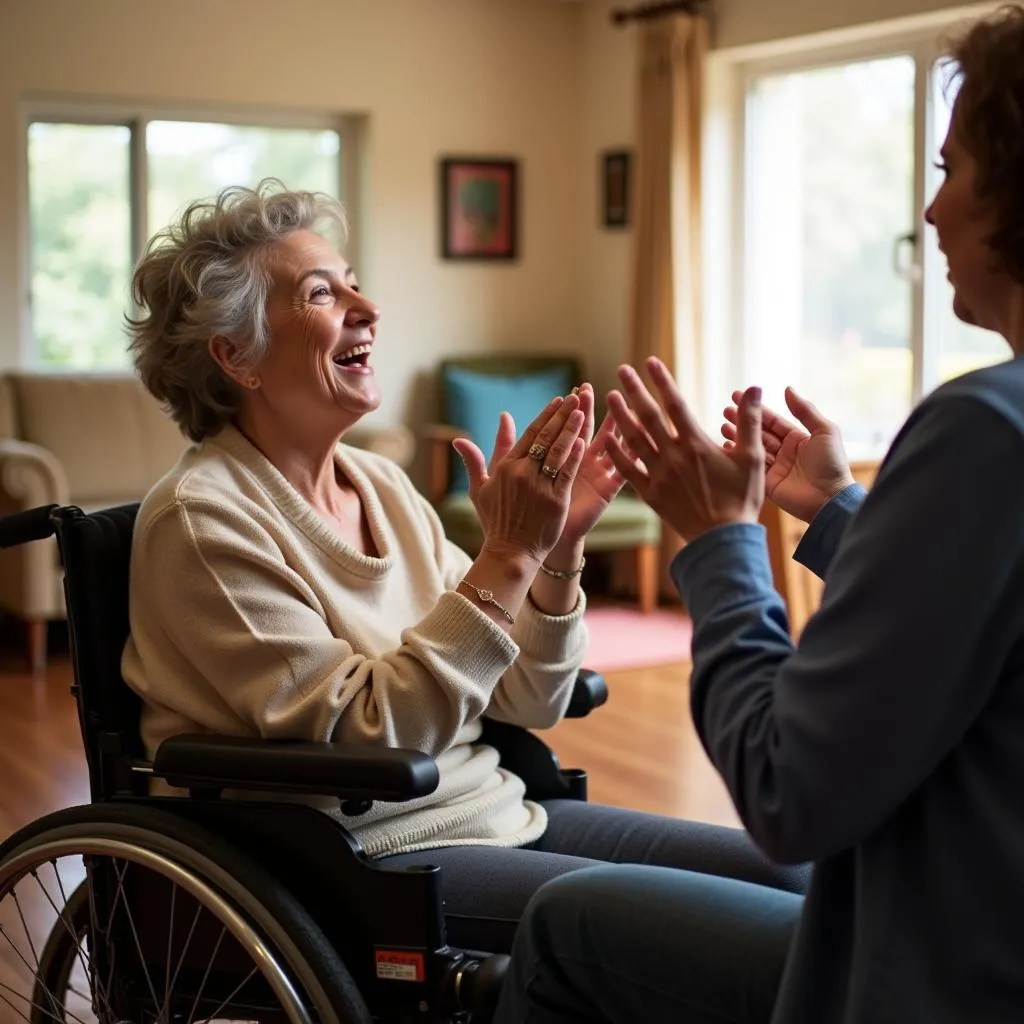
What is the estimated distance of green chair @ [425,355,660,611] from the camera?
5.92m

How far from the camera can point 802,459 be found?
1.58m

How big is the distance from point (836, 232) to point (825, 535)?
4.57 meters

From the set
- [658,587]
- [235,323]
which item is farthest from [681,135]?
[235,323]

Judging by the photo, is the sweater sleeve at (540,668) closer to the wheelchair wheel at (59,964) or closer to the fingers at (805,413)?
the fingers at (805,413)

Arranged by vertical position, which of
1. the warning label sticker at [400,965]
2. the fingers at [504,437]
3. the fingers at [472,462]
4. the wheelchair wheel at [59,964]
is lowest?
the wheelchair wheel at [59,964]

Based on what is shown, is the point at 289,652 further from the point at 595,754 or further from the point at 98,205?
the point at 98,205

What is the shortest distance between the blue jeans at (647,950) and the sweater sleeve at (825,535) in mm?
327

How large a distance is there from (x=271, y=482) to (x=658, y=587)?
15.0ft

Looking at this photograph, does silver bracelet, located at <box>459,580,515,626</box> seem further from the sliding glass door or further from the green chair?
the green chair

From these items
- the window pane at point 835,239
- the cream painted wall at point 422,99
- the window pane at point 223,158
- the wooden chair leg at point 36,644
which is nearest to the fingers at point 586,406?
the wooden chair leg at point 36,644

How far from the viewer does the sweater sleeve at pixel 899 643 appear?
98 centimetres

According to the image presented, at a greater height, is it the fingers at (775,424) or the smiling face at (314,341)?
the smiling face at (314,341)

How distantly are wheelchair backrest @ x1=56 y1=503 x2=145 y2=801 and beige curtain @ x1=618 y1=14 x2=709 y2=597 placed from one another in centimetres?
441

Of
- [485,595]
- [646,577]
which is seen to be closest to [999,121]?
[485,595]
